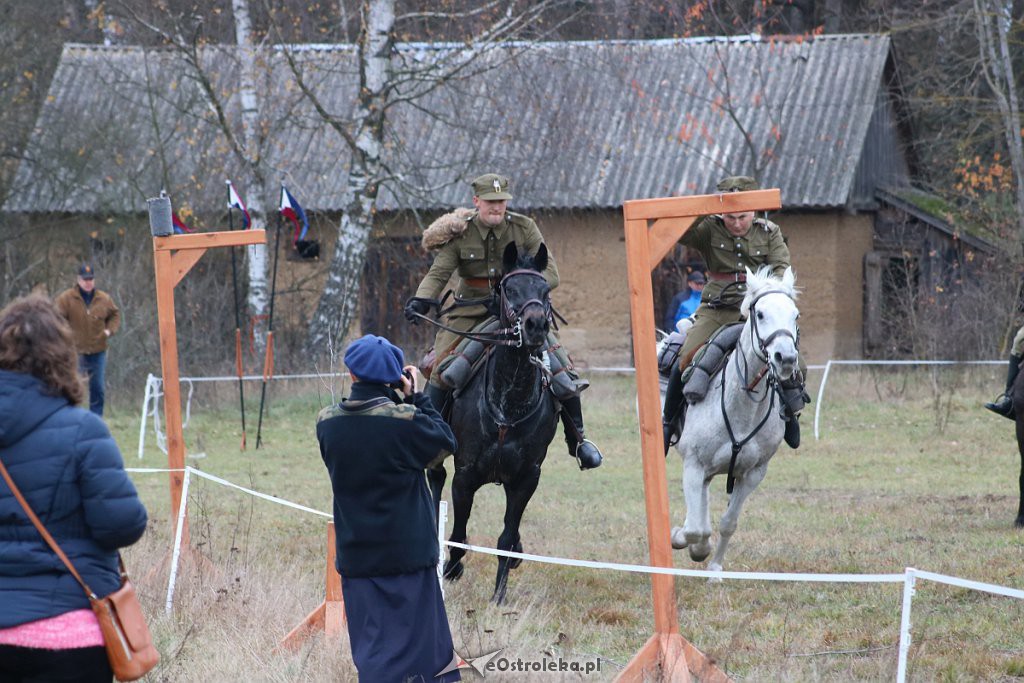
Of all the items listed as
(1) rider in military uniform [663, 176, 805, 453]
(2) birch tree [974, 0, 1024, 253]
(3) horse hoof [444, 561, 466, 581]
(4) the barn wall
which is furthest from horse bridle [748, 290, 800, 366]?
(4) the barn wall

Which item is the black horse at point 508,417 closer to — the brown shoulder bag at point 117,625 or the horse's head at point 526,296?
the horse's head at point 526,296

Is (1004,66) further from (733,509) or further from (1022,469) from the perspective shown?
(733,509)

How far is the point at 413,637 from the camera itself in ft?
16.5

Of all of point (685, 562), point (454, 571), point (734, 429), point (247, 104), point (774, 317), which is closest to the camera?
point (774, 317)

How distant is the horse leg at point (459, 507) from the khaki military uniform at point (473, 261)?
63 cm

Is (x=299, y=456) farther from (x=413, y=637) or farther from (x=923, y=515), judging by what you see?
(x=413, y=637)

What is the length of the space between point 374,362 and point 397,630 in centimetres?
104

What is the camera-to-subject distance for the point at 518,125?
66.8 feet

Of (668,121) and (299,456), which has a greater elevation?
(668,121)

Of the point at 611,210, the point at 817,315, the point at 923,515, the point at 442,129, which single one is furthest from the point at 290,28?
the point at 923,515

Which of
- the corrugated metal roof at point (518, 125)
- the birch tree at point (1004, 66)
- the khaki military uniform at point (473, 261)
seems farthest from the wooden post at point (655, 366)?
the birch tree at point (1004, 66)

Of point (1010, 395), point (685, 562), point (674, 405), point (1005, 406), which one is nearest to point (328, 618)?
point (674, 405)

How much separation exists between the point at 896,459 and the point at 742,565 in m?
5.86

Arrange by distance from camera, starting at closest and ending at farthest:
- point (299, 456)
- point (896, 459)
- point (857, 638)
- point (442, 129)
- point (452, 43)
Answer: point (857, 638), point (896, 459), point (299, 456), point (452, 43), point (442, 129)
